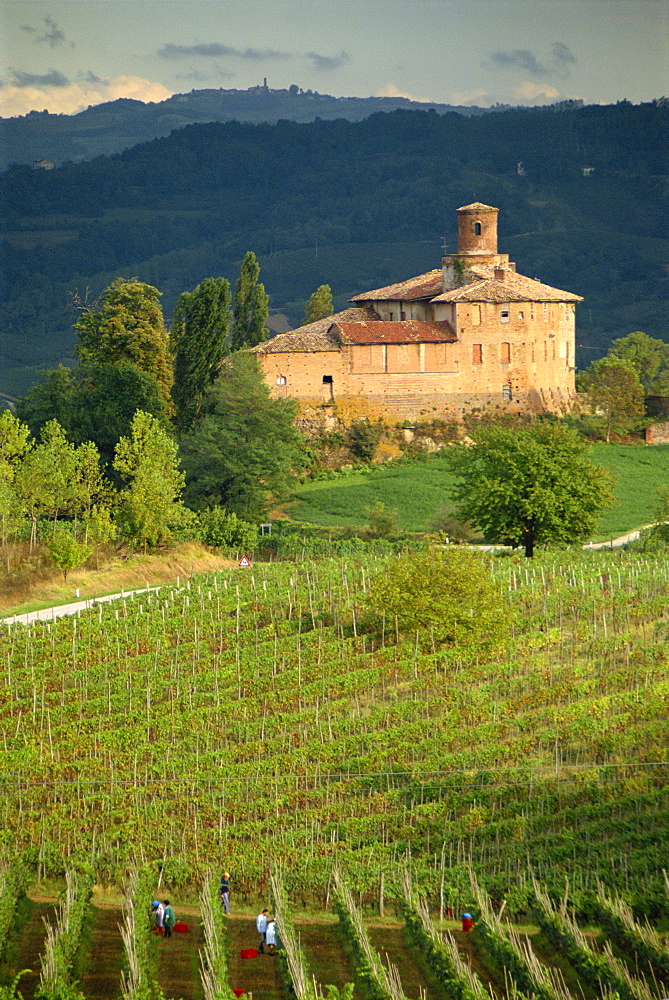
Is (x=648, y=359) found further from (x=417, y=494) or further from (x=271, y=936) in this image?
(x=271, y=936)

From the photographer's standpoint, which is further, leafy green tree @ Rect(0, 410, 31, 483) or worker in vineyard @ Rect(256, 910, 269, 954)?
leafy green tree @ Rect(0, 410, 31, 483)

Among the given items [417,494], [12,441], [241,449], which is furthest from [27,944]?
[417,494]

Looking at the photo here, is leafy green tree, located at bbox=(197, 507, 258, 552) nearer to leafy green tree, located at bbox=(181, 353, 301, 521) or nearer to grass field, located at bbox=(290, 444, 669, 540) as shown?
leafy green tree, located at bbox=(181, 353, 301, 521)

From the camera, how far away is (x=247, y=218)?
198250 mm

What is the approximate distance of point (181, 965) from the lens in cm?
1945

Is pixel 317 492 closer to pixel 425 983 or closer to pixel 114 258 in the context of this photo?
pixel 425 983

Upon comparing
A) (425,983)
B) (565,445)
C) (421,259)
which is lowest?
(425,983)

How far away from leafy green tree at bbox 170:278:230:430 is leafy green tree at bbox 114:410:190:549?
33.1 ft

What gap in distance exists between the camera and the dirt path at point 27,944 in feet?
61.2

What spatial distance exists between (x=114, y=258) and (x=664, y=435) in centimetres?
12874

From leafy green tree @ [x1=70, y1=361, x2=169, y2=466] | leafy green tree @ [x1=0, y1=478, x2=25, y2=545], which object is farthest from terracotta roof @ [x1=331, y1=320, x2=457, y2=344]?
leafy green tree @ [x1=0, y1=478, x2=25, y2=545]

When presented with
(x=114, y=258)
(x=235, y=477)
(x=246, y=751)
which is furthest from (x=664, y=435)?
(x=114, y=258)

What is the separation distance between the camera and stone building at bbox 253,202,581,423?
62594 mm

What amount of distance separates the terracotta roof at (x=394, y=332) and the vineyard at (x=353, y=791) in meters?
30.7
